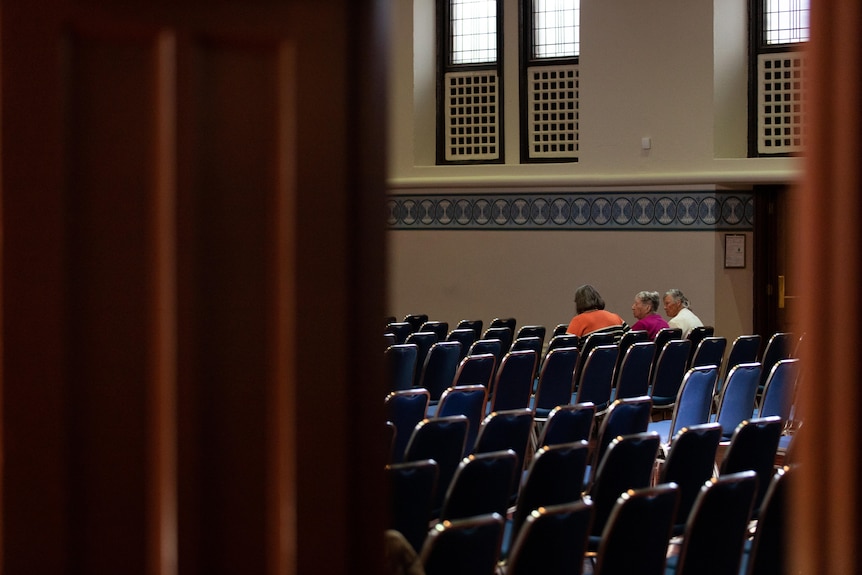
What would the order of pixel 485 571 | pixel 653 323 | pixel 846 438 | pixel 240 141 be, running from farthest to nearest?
pixel 653 323
pixel 485 571
pixel 240 141
pixel 846 438

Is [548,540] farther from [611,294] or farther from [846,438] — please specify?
[611,294]

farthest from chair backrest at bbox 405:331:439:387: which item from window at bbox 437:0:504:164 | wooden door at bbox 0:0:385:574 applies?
wooden door at bbox 0:0:385:574

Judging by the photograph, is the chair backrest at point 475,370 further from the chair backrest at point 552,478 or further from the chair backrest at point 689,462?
the chair backrest at point 552,478

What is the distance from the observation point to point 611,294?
11.3 m

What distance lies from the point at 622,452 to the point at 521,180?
7949 millimetres

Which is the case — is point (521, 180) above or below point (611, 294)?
above

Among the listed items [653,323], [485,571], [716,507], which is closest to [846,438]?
[485,571]

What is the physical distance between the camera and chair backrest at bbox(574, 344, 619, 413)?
603 cm

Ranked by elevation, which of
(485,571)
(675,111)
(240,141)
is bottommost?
(485,571)

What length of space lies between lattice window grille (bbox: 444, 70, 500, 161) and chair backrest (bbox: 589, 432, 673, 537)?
27.7 feet

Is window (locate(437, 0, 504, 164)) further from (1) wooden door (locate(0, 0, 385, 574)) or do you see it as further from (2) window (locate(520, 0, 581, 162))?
(1) wooden door (locate(0, 0, 385, 574))

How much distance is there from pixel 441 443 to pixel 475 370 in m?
2.07

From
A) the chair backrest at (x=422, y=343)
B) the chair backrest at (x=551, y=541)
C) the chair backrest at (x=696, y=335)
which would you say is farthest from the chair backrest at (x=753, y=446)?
the chair backrest at (x=696, y=335)

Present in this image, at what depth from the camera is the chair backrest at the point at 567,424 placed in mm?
4176
